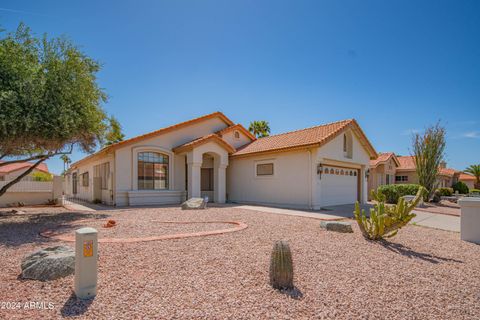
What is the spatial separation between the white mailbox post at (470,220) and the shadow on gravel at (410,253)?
281 cm

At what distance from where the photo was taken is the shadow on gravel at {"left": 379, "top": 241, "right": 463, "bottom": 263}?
666cm

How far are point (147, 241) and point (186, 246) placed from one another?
1006 millimetres

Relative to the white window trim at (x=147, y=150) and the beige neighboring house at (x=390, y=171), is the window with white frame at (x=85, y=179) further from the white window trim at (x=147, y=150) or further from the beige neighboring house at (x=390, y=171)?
the beige neighboring house at (x=390, y=171)

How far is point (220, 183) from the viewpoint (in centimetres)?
1883

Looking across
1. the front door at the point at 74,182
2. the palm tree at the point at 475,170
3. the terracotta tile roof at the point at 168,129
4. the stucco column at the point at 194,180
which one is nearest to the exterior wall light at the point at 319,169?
the stucco column at the point at 194,180

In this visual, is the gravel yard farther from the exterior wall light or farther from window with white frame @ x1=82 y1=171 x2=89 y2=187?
window with white frame @ x1=82 y1=171 x2=89 y2=187

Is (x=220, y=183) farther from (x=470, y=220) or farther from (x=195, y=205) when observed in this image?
(x=470, y=220)

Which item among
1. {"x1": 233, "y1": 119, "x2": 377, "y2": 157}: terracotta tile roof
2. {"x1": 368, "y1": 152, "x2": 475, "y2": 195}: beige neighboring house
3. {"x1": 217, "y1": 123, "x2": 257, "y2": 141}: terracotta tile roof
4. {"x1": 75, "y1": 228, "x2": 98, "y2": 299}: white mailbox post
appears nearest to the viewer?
{"x1": 75, "y1": 228, "x2": 98, "y2": 299}: white mailbox post

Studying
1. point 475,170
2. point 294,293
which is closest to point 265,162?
point 294,293

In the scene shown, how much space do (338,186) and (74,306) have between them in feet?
54.9

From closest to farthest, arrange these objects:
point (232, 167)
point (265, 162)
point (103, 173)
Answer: point (265, 162) → point (103, 173) → point (232, 167)

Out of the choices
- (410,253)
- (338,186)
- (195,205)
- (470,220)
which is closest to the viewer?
(410,253)

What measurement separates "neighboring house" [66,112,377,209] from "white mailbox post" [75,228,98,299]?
1228 centimetres

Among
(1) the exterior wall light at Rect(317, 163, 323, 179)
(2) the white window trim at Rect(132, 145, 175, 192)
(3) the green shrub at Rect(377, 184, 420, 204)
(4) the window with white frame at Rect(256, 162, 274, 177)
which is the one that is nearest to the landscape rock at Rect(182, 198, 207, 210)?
(2) the white window trim at Rect(132, 145, 175, 192)
